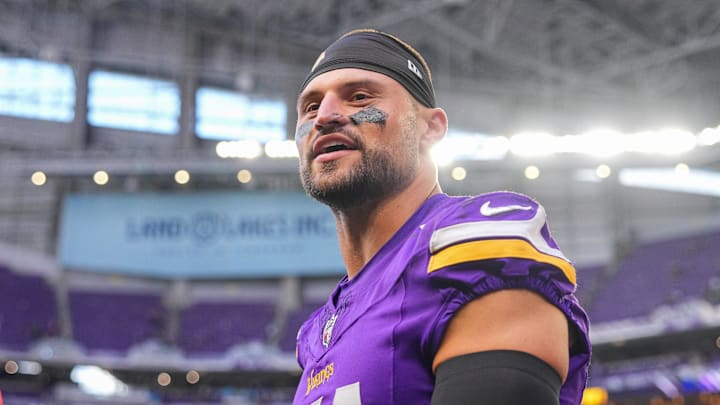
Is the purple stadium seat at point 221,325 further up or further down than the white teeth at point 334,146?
further up

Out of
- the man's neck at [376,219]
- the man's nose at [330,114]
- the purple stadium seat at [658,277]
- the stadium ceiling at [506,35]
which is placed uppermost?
the stadium ceiling at [506,35]

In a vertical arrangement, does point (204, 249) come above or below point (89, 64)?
below

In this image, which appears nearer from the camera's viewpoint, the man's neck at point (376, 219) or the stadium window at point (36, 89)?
the man's neck at point (376, 219)

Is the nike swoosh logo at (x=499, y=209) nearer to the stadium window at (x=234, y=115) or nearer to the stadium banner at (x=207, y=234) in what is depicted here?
the stadium banner at (x=207, y=234)

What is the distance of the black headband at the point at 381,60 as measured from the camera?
5.50ft

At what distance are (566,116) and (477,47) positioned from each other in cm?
487

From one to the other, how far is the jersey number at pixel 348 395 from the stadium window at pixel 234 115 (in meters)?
24.0

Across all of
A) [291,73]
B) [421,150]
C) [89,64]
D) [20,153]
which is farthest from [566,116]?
[421,150]

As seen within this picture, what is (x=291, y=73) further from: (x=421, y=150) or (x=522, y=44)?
(x=421, y=150)

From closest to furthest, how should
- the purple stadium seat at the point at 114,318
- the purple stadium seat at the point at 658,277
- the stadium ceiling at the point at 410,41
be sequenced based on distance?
the purple stadium seat at the point at 658,277 → the purple stadium seat at the point at 114,318 → the stadium ceiling at the point at 410,41

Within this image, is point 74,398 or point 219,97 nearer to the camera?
point 74,398

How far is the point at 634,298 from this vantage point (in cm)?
2228

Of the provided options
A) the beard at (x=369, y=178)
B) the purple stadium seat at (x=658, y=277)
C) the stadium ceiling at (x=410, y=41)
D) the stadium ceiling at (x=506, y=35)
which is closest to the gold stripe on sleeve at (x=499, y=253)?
the beard at (x=369, y=178)

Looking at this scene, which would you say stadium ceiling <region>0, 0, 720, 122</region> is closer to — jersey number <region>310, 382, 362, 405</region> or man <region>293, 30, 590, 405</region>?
man <region>293, 30, 590, 405</region>
